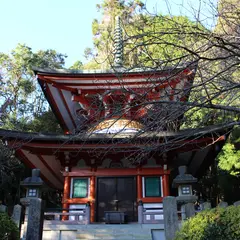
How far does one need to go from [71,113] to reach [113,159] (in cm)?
344

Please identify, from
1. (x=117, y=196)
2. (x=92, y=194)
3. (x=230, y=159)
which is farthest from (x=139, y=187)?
(x=230, y=159)

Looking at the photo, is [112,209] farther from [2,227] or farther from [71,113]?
[2,227]

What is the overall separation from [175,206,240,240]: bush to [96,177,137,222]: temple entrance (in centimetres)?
511

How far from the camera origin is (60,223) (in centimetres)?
888

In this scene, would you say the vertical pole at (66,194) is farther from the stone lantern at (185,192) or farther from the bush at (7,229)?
the bush at (7,229)

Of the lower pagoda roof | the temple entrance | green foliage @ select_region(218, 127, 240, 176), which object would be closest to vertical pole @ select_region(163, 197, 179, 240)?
the lower pagoda roof

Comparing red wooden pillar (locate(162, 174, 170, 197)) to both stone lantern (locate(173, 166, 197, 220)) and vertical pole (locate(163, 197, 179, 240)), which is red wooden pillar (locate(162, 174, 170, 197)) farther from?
vertical pole (locate(163, 197, 179, 240))

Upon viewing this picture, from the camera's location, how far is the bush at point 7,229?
5284 millimetres

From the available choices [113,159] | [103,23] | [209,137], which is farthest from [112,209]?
[103,23]

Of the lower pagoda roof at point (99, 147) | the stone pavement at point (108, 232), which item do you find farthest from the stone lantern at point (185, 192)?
the stone pavement at point (108, 232)

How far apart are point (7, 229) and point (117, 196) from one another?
6055 millimetres

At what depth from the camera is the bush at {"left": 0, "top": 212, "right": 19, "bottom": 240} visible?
528 centimetres

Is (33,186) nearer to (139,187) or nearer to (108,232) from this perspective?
(108,232)

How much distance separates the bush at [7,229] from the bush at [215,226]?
10.5 feet
